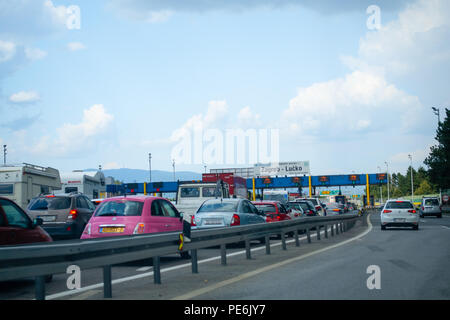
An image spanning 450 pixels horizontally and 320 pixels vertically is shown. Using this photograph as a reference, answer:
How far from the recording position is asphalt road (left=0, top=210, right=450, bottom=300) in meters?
8.28

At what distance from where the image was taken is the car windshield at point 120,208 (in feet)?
43.0

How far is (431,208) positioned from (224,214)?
39.6 meters

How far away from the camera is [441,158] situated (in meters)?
76.3

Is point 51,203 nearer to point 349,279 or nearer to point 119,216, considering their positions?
point 119,216

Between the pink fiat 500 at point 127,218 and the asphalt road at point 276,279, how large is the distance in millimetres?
818

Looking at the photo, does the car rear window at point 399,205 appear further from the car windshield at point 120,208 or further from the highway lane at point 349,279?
the car windshield at point 120,208

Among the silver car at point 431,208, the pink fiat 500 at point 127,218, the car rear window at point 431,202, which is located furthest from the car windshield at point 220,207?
the car rear window at point 431,202

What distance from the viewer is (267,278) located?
10.1m

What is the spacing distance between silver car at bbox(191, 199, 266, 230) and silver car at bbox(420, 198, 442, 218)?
37.3 metres

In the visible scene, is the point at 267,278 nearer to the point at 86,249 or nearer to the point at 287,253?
the point at 86,249

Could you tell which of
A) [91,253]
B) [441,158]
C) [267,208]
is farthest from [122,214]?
[441,158]

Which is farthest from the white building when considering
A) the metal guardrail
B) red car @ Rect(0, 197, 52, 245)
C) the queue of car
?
red car @ Rect(0, 197, 52, 245)
